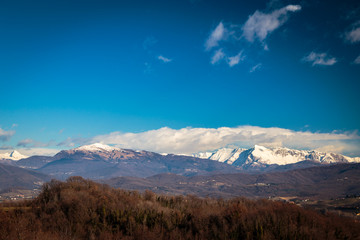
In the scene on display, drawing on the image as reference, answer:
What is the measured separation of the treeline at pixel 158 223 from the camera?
15.1 m

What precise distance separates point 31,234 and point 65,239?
1934 mm

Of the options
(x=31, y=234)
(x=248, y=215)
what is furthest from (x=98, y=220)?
(x=248, y=215)

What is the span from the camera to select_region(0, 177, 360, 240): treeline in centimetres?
1507

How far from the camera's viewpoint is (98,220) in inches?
736

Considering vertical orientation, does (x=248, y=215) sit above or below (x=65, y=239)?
above

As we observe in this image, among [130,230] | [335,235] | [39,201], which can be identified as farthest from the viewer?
[39,201]

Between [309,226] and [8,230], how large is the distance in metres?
18.1

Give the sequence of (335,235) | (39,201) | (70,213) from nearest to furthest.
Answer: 1. (335,235)
2. (70,213)
3. (39,201)

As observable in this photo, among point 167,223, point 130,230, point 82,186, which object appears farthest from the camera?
point 82,186

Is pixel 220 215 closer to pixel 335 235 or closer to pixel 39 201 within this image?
pixel 335 235

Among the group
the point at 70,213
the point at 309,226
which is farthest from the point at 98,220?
the point at 309,226

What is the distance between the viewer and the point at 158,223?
1850cm

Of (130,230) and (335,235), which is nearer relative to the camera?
(335,235)

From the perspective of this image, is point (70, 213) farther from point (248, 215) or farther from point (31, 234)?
point (248, 215)
